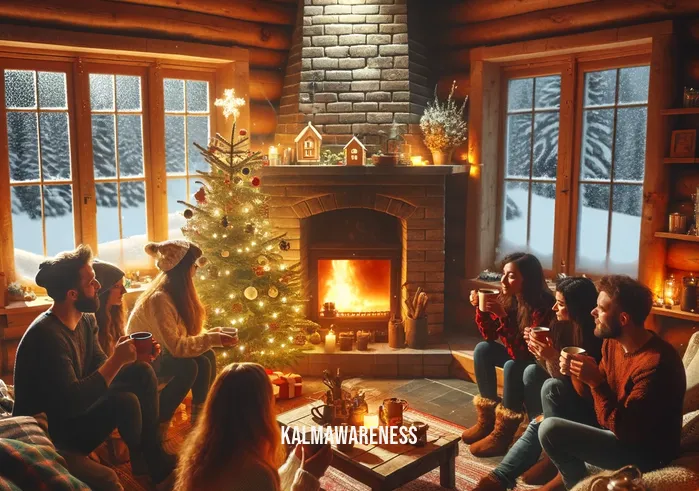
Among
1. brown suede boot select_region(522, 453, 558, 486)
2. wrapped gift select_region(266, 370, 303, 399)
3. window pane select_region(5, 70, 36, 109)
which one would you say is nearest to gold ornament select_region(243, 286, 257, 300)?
wrapped gift select_region(266, 370, 303, 399)

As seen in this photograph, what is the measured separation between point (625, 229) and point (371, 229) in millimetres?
2045

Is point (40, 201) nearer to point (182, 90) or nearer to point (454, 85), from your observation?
point (182, 90)

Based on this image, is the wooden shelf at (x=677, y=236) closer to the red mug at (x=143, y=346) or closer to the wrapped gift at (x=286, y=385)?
the wrapped gift at (x=286, y=385)

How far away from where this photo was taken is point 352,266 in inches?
221

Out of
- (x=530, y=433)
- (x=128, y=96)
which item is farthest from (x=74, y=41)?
(x=530, y=433)

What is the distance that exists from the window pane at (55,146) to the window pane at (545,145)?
3765 millimetres

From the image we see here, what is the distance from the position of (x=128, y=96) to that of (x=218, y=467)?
13.0 ft

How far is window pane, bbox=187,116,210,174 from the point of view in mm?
5594

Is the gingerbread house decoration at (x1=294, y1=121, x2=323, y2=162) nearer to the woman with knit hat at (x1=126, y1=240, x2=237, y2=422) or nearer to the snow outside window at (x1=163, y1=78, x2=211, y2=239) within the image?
the snow outside window at (x1=163, y1=78, x2=211, y2=239)

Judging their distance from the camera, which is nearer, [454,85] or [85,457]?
[85,457]

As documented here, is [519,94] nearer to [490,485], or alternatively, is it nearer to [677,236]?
[677,236]

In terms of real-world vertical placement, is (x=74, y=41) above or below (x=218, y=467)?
above

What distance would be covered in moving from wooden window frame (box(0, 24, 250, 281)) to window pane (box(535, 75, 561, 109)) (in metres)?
2.44

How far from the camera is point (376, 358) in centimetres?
523
